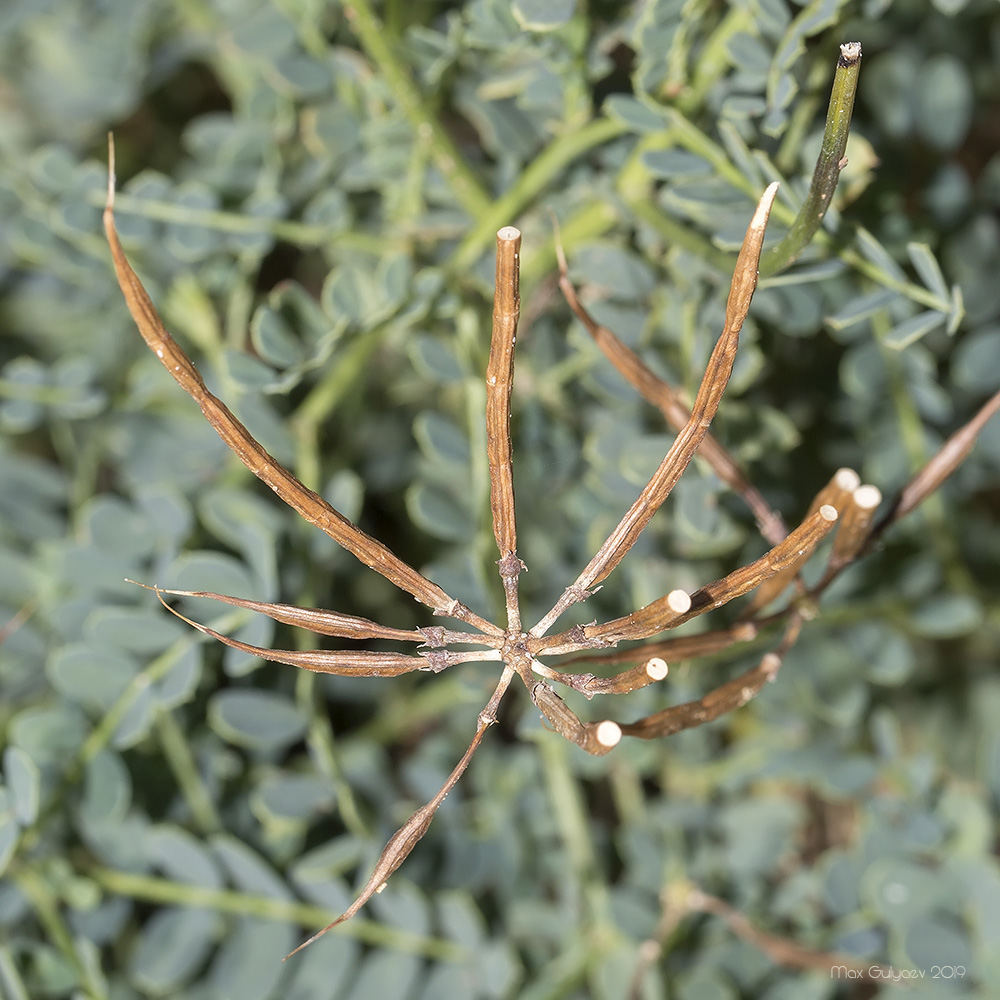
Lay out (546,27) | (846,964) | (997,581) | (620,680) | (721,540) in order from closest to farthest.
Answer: (620,680) < (546,27) < (721,540) < (846,964) < (997,581)

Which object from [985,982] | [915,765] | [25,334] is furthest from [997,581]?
[25,334]

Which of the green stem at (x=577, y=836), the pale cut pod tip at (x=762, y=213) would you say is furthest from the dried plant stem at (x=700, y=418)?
the green stem at (x=577, y=836)

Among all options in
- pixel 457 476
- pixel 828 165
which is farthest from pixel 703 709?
pixel 457 476

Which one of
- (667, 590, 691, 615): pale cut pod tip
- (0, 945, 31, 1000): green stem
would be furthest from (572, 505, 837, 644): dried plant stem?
(0, 945, 31, 1000): green stem

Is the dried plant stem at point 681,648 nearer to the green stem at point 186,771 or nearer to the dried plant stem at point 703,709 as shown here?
the dried plant stem at point 703,709

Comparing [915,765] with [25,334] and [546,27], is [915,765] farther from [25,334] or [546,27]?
[25,334]
